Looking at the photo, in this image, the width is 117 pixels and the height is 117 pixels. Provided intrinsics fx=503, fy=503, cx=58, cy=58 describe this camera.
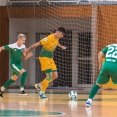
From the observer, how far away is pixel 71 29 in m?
22.8

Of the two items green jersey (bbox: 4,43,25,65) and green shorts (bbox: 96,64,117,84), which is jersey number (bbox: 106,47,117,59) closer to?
green shorts (bbox: 96,64,117,84)

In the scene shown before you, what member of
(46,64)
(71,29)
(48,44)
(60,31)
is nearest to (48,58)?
(46,64)

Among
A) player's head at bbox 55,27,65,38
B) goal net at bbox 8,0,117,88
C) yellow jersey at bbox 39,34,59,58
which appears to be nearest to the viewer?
player's head at bbox 55,27,65,38

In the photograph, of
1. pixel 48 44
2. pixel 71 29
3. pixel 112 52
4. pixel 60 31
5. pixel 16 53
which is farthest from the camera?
pixel 71 29

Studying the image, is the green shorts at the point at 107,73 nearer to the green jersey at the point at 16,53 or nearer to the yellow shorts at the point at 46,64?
the yellow shorts at the point at 46,64

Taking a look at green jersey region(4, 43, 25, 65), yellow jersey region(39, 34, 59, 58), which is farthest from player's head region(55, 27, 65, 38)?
green jersey region(4, 43, 25, 65)

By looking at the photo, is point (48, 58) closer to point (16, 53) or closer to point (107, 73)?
point (16, 53)

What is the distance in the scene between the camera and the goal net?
842 inches

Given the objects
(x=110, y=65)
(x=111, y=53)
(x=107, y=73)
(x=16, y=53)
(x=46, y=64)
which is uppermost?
(x=16, y=53)

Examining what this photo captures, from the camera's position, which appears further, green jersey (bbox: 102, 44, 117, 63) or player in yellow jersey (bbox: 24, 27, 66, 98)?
player in yellow jersey (bbox: 24, 27, 66, 98)

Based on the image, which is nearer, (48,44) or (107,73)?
(107,73)

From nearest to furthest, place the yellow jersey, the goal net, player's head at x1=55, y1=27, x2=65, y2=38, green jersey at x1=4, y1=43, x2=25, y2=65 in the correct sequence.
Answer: player's head at x1=55, y1=27, x2=65, y2=38 < the yellow jersey < green jersey at x1=4, y1=43, x2=25, y2=65 < the goal net

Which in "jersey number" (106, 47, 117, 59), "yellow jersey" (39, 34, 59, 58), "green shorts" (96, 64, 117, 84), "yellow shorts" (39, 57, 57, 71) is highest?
"yellow jersey" (39, 34, 59, 58)

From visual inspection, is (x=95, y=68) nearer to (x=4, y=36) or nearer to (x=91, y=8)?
(x=91, y=8)
